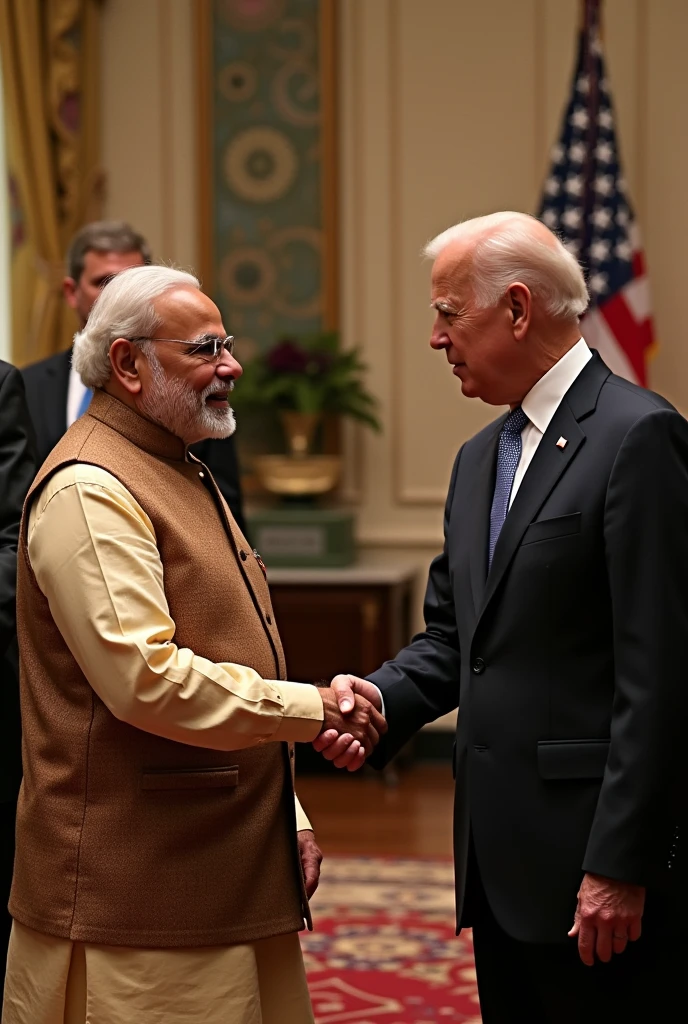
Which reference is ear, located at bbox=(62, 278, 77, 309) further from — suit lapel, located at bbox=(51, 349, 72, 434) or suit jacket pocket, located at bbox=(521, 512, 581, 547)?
suit jacket pocket, located at bbox=(521, 512, 581, 547)

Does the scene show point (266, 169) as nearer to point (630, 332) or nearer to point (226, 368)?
point (630, 332)

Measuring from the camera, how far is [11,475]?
8.94ft

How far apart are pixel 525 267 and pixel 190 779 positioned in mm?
1002

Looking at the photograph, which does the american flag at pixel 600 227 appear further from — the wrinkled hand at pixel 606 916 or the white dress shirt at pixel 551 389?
the wrinkled hand at pixel 606 916

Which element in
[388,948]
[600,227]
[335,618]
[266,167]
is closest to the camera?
[388,948]

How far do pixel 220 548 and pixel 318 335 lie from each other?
4550mm

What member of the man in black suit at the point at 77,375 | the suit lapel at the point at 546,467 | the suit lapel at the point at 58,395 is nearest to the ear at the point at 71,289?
the man in black suit at the point at 77,375

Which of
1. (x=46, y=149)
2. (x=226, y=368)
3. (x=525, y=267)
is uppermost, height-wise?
(x=525, y=267)

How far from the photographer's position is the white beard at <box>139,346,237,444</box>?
87.7 inches

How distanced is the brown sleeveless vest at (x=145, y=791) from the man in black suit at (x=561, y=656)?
0.32m

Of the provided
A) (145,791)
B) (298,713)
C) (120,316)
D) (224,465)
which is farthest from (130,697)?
(224,465)

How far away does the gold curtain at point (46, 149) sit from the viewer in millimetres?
6191

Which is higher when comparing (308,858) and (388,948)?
(308,858)

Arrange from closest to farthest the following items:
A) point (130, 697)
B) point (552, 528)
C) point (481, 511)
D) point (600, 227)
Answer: point (130, 697) → point (552, 528) → point (481, 511) → point (600, 227)
